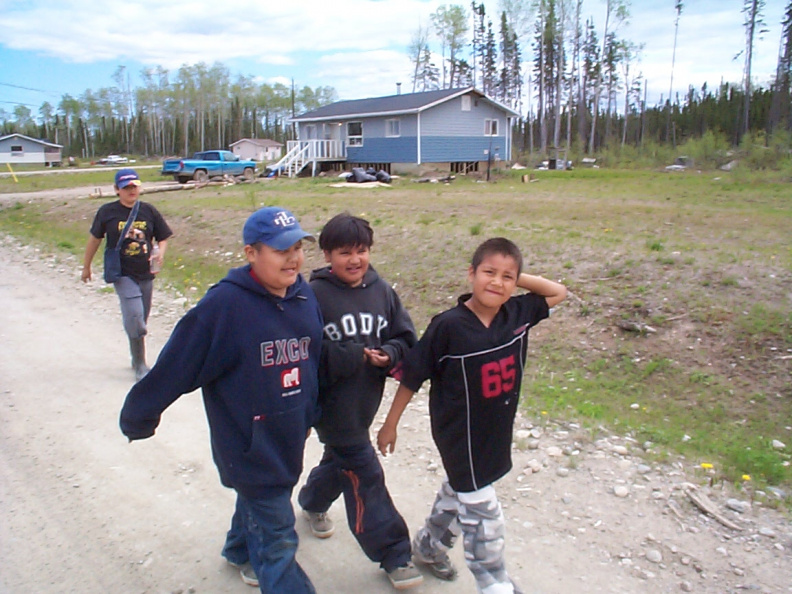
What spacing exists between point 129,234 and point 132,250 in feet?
0.47

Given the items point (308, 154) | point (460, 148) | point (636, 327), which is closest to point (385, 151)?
point (460, 148)

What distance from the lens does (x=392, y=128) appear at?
115ft

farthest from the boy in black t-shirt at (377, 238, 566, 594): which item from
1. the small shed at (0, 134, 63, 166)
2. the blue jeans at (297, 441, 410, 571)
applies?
the small shed at (0, 134, 63, 166)

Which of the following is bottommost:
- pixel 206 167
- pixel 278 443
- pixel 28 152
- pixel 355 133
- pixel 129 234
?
pixel 278 443

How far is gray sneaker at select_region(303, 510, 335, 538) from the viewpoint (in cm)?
346

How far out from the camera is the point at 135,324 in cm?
593

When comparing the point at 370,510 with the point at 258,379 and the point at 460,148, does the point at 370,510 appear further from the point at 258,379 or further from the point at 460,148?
the point at 460,148

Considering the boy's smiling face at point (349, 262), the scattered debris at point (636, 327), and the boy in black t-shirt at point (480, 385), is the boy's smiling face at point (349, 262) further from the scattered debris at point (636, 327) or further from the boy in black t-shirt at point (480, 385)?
the scattered debris at point (636, 327)

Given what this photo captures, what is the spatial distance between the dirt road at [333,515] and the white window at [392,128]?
30.8 meters

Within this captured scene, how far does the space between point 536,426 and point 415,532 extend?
65.9 inches

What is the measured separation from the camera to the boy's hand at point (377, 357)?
283cm

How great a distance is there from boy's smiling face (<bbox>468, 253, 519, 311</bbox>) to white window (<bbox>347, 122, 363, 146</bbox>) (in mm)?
35093

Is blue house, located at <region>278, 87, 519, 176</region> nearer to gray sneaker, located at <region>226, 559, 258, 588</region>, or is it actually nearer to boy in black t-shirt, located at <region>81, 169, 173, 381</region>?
boy in black t-shirt, located at <region>81, 169, 173, 381</region>

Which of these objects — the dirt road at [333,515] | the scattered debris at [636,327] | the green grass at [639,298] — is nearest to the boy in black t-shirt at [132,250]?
the dirt road at [333,515]
